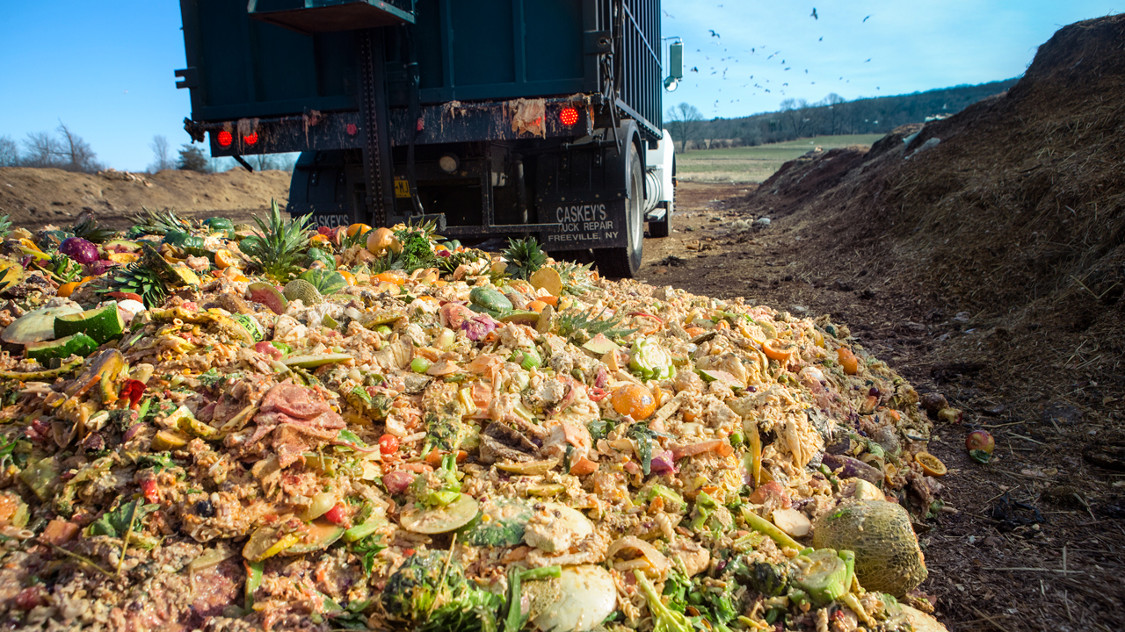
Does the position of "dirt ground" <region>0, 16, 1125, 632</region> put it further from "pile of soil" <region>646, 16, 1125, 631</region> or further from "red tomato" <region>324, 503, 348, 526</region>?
"red tomato" <region>324, 503, 348, 526</region>

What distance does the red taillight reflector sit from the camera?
5129 mm

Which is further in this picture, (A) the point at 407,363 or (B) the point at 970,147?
(B) the point at 970,147

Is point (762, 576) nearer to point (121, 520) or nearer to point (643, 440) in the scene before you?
point (643, 440)

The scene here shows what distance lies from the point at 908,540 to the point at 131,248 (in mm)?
4515

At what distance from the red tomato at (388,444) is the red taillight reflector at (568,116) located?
3561mm

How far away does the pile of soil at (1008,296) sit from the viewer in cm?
256

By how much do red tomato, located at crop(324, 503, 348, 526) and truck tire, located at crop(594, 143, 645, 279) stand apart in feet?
14.2

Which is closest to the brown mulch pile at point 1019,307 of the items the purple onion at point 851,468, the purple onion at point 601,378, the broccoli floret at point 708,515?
the purple onion at point 851,468

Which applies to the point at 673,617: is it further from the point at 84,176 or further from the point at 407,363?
the point at 84,176

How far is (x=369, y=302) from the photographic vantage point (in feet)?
10.8

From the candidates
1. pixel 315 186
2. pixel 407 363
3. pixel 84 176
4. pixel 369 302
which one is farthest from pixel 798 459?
pixel 84 176

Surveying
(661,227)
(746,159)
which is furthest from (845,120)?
(661,227)

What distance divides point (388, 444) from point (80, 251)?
301cm

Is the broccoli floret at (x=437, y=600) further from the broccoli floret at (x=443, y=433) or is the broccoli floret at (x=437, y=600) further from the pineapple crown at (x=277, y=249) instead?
the pineapple crown at (x=277, y=249)
